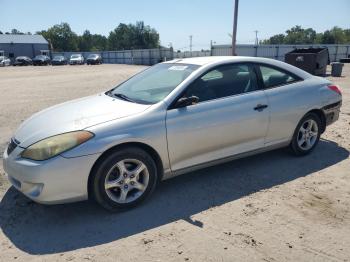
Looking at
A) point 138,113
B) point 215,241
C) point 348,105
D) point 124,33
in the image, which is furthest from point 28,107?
point 124,33

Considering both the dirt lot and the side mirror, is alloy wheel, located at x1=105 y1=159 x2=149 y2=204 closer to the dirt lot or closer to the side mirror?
the dirt lot

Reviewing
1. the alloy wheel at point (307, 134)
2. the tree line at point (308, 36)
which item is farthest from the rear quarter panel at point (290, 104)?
the tree line at point (308, 36)

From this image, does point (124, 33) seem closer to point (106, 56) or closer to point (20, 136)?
point (106, 56)

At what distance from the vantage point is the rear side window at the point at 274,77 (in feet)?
15.3

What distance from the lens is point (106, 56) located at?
182 feet

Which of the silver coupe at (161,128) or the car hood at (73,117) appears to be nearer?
the silver coupe at (161,128)

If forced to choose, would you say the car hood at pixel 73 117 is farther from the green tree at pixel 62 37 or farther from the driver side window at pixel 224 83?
the green tree at pixel 62 37

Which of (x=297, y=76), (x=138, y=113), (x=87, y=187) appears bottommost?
(x=87, y=187)

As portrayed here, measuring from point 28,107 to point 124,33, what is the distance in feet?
366

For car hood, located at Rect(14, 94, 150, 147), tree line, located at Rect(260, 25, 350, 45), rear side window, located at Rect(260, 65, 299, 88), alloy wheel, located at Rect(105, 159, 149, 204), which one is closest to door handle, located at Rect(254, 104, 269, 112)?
rear side window, located at Rect(260, 65, 299, 88)

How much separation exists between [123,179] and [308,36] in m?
136

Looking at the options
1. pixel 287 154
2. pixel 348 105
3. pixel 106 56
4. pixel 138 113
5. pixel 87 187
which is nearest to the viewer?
pixel 87 187

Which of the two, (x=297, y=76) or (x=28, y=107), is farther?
(x=28, y=107)

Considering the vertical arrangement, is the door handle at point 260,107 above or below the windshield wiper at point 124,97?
below
